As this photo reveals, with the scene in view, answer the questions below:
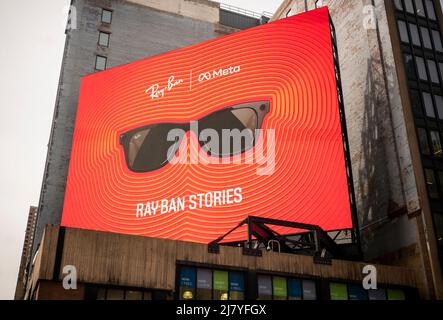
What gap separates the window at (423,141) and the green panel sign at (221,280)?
18.4 metres

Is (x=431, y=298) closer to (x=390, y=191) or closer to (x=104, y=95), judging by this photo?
(x=390, y=191)

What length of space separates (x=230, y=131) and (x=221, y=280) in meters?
16.6

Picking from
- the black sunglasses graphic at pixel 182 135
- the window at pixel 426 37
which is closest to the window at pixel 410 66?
the window at pixel 426 37

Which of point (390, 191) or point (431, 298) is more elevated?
point (390, 191)

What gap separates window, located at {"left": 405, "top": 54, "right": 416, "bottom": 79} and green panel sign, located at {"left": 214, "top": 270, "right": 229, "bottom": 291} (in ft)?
75.0

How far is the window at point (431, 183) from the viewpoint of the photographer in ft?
120

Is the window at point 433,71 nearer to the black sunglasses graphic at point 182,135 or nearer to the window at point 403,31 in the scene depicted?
the window at point 403,31

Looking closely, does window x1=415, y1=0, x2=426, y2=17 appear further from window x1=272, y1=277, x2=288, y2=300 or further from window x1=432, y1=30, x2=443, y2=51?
window x1=272, y1=277, x2=288, y2=300

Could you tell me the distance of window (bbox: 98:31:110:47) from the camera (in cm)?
6131

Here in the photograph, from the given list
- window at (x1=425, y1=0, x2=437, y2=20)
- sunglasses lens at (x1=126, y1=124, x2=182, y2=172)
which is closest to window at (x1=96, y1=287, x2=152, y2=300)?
sunglasses lens at (x1=126, y1=124, x2=182, y2=172)

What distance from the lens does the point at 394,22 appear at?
43.0 m

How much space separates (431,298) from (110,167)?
29.5 meters

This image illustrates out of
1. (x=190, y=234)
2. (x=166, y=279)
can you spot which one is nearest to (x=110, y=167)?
(x=190, y=234)
